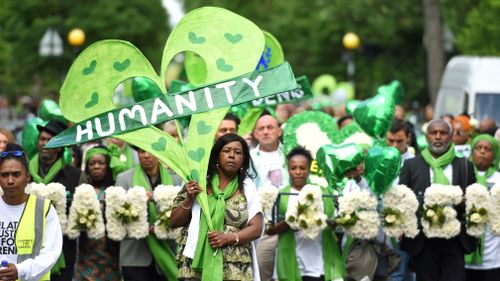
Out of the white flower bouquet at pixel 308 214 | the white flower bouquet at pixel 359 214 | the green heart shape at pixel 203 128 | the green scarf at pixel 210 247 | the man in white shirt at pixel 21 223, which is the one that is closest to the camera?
the man in white shirt at pixel 21 223

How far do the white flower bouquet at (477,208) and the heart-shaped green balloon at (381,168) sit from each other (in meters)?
0.70

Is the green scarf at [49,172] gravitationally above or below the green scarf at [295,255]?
above

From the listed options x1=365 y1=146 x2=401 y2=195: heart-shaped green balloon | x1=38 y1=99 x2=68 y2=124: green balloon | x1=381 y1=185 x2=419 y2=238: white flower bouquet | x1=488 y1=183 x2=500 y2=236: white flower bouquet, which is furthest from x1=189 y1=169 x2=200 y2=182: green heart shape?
x1=38 y1=99 x2=68 y2=124: green balloon

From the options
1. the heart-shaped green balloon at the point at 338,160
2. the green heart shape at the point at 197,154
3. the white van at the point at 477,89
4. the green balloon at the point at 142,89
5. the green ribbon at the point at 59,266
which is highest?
the white van at the point at 477,89

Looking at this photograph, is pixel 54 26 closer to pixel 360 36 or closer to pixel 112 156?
pixel 360 36

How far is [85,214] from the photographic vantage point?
1088 cm

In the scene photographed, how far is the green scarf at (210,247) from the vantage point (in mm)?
8867

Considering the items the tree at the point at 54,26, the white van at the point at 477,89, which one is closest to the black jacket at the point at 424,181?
the white van at the point at 477,89

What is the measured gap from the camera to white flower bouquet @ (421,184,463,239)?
10930mm

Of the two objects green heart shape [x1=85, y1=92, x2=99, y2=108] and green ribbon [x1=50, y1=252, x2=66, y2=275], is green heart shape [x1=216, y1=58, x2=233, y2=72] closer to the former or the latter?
green heart shape [x1=85, y1=92, x2=99, y2=108]

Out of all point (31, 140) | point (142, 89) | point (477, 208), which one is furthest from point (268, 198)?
point (142, 89)

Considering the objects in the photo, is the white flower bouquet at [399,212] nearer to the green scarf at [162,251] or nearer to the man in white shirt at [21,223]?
the green scarf at [162,251]

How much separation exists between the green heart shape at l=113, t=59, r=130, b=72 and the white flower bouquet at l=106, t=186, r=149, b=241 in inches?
68.3

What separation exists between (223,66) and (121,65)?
2.43 feet
